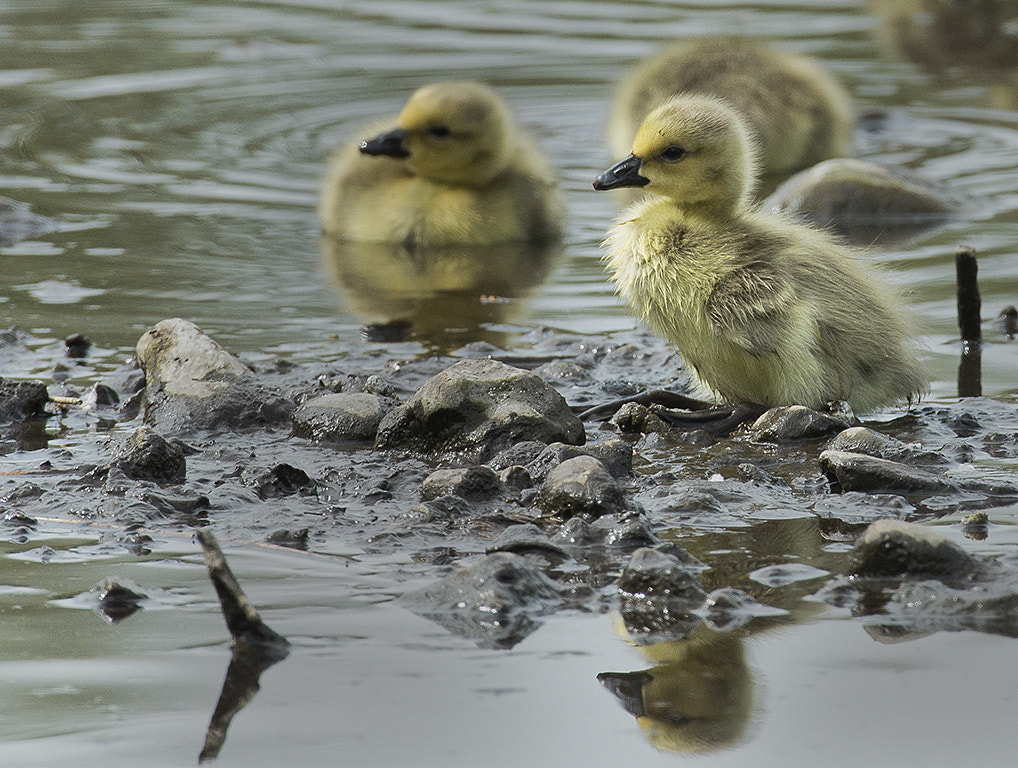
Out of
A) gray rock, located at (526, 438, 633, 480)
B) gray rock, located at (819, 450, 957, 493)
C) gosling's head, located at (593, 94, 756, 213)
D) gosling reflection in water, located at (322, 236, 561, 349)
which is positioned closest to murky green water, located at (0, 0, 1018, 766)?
gosling reflection in water, located at (322, 236, 561, 349)

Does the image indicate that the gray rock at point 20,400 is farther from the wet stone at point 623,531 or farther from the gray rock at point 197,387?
the wet stone at point 623,531

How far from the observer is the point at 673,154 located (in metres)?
4.71

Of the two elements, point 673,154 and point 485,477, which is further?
point 673,154

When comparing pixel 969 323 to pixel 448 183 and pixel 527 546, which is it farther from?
pixel 448 183

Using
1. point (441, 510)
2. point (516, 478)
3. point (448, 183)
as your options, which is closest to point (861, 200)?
point (448, 183)

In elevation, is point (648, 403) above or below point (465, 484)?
below

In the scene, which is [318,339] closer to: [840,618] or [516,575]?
[516,575]

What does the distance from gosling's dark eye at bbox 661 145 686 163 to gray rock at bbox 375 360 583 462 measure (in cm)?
89

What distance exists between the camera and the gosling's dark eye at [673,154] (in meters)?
4.70

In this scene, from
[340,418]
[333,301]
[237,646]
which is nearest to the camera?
[237,646]

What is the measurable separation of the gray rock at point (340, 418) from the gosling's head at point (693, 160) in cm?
109

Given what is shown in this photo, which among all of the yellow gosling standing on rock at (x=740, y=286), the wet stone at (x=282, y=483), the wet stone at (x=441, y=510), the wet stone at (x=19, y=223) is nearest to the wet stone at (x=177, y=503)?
the wet stone at (x=282, y=483)

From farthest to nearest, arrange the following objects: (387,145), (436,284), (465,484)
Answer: (387,145) → (436,284) → (465,484)

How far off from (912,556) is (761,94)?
19.2 feet
